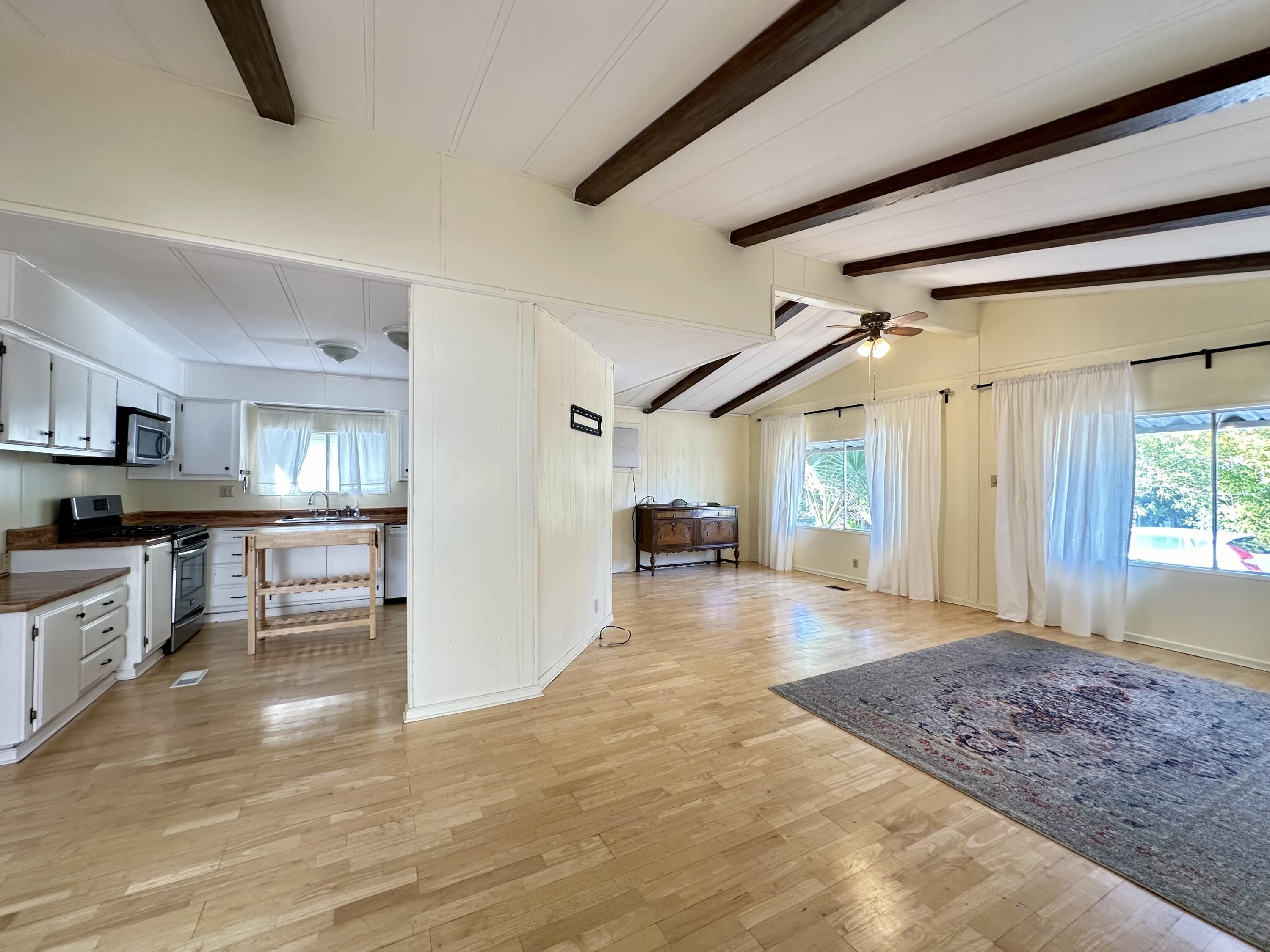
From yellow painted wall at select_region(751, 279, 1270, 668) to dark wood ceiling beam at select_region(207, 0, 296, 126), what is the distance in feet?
20.2

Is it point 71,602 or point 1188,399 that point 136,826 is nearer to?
point 71,602

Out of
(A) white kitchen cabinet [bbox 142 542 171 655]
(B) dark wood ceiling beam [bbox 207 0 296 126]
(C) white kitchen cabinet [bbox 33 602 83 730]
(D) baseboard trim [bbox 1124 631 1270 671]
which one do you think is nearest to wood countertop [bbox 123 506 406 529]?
(A) white kitchen cabinet [bbox 142 542 171 655]

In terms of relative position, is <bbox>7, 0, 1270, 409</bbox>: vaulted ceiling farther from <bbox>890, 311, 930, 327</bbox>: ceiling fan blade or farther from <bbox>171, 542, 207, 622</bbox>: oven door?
<bbox>171, 542, 207, 622</bbox>: oven door

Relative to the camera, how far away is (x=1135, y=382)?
4.18 m

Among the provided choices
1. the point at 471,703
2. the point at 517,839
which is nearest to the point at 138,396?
the point at 471,703

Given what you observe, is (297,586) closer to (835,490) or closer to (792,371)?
(792,371)

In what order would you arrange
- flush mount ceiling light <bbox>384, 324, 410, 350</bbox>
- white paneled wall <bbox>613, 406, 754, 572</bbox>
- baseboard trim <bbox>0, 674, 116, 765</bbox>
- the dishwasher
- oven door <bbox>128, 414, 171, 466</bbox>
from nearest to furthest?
baseboard trim <bbox>0, 674, 116, 765</bbox> → flush mount ceiling light <bbox>384, 324, 410, 350</bbox> → oven door <bbox>128, 414, 171, 466</bbox> → the dishwasher → white paneled wall <bbox>613, 406, 754, 572</bbox>

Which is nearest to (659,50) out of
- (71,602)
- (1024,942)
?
(1024,942)

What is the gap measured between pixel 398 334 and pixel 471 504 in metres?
1.73

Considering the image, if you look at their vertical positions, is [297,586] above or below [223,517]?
below

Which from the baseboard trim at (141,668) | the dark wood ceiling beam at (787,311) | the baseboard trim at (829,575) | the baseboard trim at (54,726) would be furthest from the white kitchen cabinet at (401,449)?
the baseboard trim at (829,575)

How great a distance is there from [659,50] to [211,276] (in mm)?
2636

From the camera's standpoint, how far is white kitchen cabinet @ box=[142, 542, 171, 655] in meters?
3.29

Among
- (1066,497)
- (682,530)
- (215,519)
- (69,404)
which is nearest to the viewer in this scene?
(69,404)
